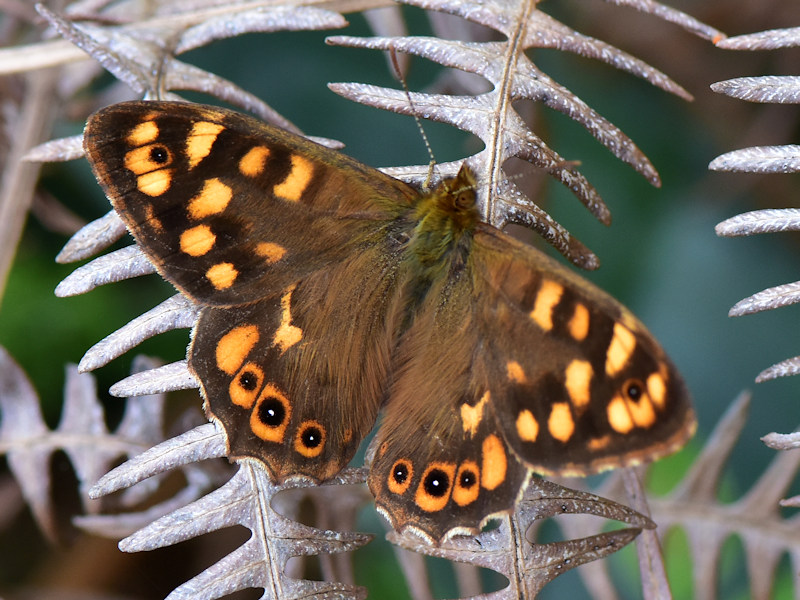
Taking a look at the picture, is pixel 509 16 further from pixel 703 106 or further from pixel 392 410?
pixel 703 106

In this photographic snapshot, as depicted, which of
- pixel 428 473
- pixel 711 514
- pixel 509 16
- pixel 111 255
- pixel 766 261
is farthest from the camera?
pixel 766 261

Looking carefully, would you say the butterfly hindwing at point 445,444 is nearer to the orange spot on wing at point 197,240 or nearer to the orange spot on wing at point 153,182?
the orange spot on wing at point 197,240

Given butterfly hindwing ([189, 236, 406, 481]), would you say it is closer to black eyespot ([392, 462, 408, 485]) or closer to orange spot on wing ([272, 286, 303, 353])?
orange spot on wing ([272, 286, 303, 353])

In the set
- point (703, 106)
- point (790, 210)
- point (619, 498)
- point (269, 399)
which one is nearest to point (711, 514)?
point (619, 498)

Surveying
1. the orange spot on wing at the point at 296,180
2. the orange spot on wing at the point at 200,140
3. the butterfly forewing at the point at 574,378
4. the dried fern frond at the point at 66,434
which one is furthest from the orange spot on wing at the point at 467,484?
the dried fern frond at the point at 66,434

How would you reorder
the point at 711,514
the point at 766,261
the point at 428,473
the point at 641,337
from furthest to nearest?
the point at 766,261, the point at 711,514, the point at 428,473, the point at 641,337

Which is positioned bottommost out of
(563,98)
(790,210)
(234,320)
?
(234,320)

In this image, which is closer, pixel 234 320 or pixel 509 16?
pixel 234 320

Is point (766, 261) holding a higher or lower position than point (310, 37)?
lower

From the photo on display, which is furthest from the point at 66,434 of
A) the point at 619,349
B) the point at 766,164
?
the point at 766,164
